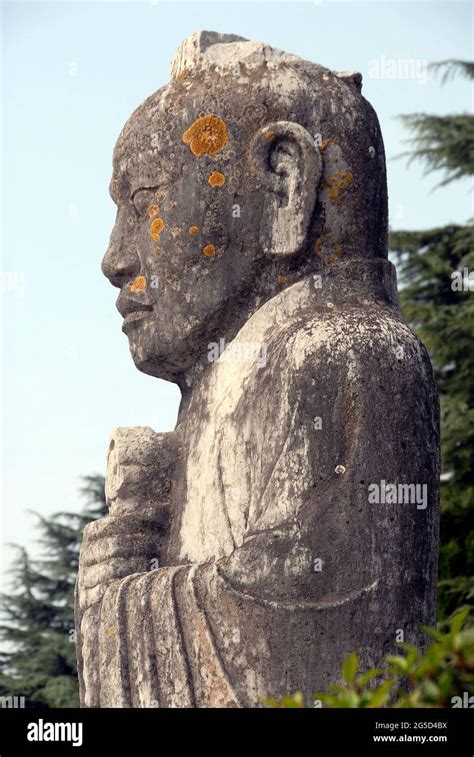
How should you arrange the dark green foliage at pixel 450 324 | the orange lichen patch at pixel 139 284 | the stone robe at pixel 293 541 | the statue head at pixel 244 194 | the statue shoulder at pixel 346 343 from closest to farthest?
the stone robe at pixel 293 541 → the statue shoulder at pixel 346 343 → the statue head at pixel 244 194 → the orange lichen patch at pixel 139 284 → the dark green foliage at pixel 450 324

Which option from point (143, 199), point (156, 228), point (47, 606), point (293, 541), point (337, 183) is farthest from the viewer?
point (47, 606)

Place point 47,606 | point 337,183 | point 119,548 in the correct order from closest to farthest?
point 119,548
point 337,183
point 47,606

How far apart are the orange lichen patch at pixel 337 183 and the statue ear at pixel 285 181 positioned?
0.08 metres

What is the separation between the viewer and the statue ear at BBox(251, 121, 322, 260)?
24.0 ft

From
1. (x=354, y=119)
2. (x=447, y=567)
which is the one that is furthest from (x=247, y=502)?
(x=447, y=567)

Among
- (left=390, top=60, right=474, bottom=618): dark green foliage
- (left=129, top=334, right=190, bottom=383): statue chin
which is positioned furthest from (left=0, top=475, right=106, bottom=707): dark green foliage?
(left=129, top=334, right=190, bottom=383): statue chin

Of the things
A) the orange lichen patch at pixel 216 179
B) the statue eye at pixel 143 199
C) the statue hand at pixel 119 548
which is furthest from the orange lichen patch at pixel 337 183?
the statue hand at pixel 119 548

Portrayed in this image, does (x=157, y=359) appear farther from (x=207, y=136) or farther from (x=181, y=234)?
(x=207, y=136)

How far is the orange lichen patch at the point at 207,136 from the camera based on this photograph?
743 centimetres

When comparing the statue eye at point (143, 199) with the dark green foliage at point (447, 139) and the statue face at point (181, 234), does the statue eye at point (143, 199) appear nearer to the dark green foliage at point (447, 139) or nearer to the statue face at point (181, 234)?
the statue face at point (181, 234)

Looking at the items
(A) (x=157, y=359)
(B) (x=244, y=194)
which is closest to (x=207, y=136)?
(B) (x=244, y=194)

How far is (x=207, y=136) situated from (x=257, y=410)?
149cm

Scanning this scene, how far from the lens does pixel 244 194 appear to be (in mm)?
7395
